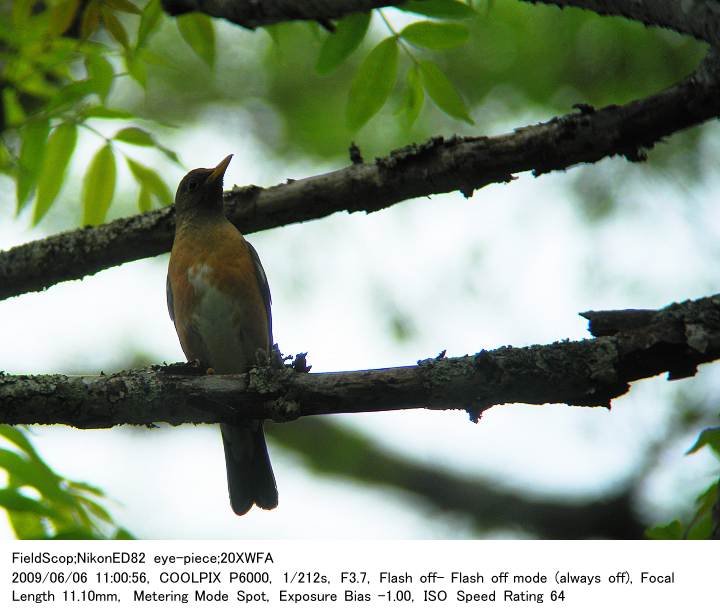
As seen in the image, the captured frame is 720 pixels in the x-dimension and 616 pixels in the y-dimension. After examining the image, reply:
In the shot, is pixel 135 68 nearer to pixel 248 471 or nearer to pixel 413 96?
pixel 413 96

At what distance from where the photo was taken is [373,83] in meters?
3.94

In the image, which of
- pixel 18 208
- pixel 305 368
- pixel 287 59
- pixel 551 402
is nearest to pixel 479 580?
pixel 551 402

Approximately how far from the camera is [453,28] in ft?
12.8

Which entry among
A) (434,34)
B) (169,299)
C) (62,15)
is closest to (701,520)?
(434,34)

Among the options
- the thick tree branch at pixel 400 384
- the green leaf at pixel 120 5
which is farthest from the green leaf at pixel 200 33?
the thick tree branch at pixel 400 384

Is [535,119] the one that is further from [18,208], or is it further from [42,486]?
[42,486]

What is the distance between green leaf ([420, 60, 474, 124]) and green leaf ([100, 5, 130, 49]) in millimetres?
1468

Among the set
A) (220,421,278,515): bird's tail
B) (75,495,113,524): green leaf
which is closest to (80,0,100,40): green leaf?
(75,495,113,524): green leaf

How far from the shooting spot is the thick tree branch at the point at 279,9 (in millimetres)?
3090

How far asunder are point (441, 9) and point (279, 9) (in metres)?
0.89

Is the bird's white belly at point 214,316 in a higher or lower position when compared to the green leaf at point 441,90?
lower

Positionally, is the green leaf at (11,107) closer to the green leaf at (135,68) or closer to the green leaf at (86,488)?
the green leaf at (135,68)

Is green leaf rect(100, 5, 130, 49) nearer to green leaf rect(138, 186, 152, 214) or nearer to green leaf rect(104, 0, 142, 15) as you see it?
green leaf rect(104, 0, 142, 15)

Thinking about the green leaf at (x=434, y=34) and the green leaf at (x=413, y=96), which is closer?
the green leaf at (x=434, y=34)
